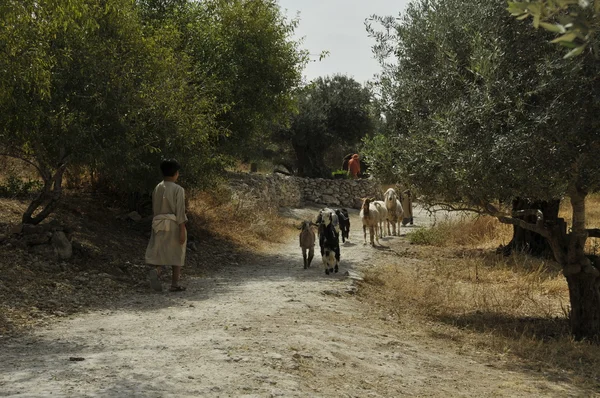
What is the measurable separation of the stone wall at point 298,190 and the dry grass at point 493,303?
25.4 feet

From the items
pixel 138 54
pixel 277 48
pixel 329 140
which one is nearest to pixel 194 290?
pixel 138 54

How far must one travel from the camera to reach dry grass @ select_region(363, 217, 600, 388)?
8.91m

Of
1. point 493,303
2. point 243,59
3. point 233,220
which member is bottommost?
point 493,303

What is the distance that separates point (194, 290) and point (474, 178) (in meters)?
4.86

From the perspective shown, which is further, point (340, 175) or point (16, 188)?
point (340, 175)

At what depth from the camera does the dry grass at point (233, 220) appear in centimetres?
1805

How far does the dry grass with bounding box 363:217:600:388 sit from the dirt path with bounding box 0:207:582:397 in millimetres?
776

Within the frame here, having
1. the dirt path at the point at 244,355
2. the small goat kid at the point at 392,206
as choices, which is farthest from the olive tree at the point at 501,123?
the small goat kid at the point at 392,206

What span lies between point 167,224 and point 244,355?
4.29 meters

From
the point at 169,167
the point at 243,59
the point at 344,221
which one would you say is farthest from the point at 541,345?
the point at 243,59

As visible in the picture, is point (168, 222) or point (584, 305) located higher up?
point (168, 222)

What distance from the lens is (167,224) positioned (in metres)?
10.4

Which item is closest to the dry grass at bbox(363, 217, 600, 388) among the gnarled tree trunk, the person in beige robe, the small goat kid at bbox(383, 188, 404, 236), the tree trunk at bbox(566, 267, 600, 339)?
the tree trunk at bbox(566, 267, 600, 339)

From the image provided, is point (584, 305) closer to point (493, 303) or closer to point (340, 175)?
point (493, 303)
